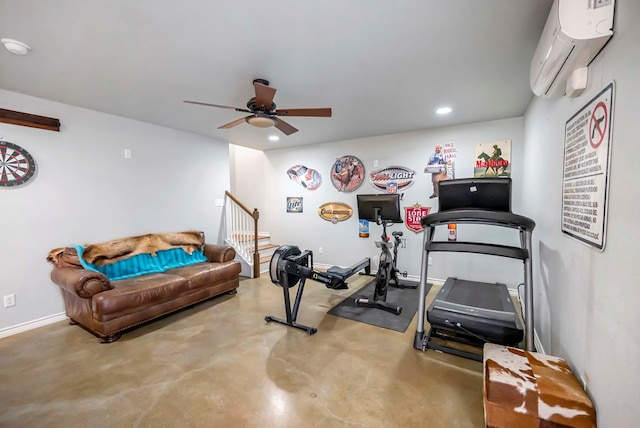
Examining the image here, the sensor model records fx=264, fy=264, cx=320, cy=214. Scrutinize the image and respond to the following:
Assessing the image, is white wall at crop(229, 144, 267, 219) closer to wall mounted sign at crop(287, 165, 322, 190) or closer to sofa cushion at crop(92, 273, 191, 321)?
wall mounted sign at crop(287, 165, 322, 190)

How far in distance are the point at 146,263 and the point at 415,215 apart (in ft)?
13.8

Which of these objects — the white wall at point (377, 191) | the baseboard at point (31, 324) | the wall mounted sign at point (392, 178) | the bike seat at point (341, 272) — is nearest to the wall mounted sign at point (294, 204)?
the white wall at point (377, 191)

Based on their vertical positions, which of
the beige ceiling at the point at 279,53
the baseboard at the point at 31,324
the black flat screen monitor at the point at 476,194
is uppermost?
the beige ceiling at the point at 279,53

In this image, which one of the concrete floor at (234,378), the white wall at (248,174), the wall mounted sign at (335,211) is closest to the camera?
the concrete floor at (234,378)

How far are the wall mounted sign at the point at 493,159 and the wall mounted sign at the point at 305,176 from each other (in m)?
2.82

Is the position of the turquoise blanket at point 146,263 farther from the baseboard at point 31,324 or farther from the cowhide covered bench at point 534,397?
the cowhide covered bench at point 534,397

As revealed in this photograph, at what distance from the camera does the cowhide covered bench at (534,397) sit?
1168 mm

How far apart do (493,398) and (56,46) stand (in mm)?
3688

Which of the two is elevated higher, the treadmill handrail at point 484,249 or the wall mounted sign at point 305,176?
the wall mounted sign at point 305,176

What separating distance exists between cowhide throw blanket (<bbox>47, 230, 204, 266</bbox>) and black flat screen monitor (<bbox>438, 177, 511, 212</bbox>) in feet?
12.2

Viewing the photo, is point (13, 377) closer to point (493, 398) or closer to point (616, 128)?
point (493, 398)

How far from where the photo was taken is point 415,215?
4535mm

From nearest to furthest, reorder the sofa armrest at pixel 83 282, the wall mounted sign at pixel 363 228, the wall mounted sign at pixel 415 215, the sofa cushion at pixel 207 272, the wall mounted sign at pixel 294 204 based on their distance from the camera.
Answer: the sofa armrest at pixel 83 282, the sofa cushion at pixel 207 272, the wall mounted sign at pixel 415 215, the wall mounted sign at pixel 363 228, the wall mounted sign at pixel 294 204

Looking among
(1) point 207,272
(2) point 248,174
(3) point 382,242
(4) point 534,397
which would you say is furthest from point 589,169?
(2) point 248,174
